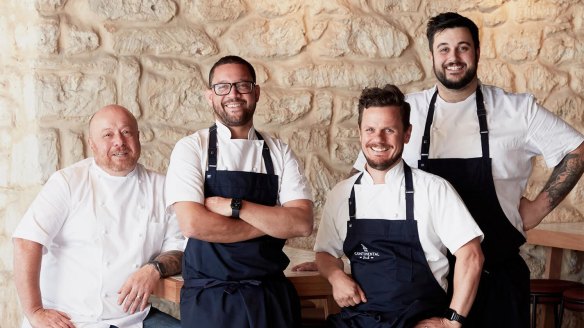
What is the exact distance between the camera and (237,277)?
9.37 ft

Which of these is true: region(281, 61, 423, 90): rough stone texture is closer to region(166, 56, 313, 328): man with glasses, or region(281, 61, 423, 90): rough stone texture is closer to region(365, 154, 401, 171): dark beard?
region(166, 56, 313, 328): man with glasses

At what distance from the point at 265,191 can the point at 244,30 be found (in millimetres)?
1534

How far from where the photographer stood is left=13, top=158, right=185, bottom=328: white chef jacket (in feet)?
10.1

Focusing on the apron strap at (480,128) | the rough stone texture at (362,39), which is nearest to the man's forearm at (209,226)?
the apron strap at (480,128)

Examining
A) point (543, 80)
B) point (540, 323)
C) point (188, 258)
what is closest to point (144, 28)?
point (188, 258)

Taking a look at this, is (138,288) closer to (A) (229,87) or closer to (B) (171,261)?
(B) (171,261)

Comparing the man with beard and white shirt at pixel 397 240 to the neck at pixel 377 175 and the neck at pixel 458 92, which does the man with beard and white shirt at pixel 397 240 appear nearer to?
the neck at pixel 377 175

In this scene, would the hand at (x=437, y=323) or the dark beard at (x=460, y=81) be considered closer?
the hand at (x=437, y=323)

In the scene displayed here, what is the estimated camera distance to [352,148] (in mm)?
4496

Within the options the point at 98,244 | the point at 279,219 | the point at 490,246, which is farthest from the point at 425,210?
the point at 98,244

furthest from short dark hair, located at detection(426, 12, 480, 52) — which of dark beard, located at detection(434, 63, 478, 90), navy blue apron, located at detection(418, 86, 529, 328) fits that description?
navy blue apron, located at detection(418, 86, 529, 328)

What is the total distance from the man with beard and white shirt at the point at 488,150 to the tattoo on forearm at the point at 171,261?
93 centimetres

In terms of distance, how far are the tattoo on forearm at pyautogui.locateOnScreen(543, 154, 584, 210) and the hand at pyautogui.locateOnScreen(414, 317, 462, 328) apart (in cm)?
77

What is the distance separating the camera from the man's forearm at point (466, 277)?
279 centimetres
